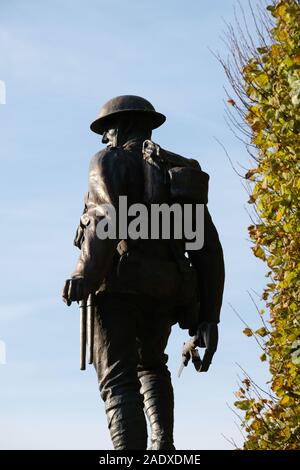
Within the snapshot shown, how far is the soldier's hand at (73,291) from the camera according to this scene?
26.1 ft

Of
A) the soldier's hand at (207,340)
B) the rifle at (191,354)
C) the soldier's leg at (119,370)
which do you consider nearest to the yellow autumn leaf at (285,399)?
the rifle at (191,354)

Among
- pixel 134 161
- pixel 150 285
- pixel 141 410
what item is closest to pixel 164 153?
pixel 134 161

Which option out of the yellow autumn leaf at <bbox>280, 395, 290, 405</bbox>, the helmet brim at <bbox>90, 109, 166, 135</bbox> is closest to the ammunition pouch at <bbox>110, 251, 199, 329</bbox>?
the helmet brim at <bbox>90, 109, 166, 135</bbox>

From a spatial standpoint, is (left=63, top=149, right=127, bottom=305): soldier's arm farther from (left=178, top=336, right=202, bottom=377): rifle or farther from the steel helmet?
(left=178, top=336, right=202, bottom=377): rifle

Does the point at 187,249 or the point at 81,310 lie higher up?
the point at 187,249

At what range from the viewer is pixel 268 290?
13.4 metres

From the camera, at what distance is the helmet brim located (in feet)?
29.0

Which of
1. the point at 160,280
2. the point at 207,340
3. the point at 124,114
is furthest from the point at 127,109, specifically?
the point at 207,340

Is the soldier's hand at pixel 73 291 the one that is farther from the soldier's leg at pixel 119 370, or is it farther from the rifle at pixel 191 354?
the rifle at pixel 191 354

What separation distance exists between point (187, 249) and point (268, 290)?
4841 mm

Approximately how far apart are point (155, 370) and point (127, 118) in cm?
188

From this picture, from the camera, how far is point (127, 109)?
8789mm
